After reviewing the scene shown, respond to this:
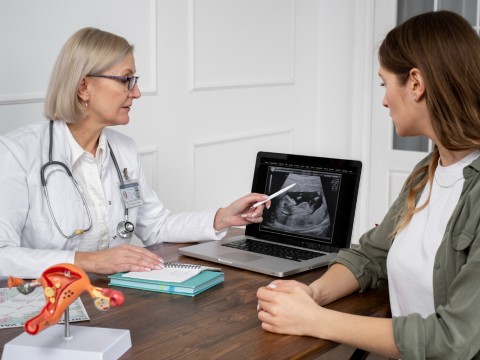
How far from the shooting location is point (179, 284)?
69.6 inches

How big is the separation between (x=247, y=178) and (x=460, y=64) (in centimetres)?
267

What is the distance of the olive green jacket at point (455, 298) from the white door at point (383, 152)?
2.74 metres

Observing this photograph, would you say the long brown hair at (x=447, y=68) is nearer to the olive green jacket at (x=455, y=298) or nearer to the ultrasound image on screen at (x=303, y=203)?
the olive green jacket at (x=455, y=298)

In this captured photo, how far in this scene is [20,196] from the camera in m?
2.05

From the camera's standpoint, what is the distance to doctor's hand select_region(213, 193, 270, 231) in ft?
7.23

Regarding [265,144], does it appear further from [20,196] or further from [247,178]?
[20,196]

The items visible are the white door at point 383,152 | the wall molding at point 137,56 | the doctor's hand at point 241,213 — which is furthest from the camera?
the white door at point 383,152

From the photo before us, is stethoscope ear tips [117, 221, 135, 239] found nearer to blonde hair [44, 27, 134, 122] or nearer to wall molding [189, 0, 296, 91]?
blonde hair [44, 27, 134, 122]

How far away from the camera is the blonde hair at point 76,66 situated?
2229mm

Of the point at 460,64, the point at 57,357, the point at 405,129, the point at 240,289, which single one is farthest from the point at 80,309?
the point at 460,64

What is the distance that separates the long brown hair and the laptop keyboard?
2.01 feet

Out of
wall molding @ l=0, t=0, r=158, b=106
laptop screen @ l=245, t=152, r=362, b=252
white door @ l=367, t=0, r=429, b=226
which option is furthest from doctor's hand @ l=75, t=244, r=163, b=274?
white door @ l=367, t=0, r=429, b=226

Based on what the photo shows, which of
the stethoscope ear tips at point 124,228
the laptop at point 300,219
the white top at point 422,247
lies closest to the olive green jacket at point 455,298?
the white top at point 422,247

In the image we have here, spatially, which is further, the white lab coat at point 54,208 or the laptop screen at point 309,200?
the laptop screen at point 309,200
